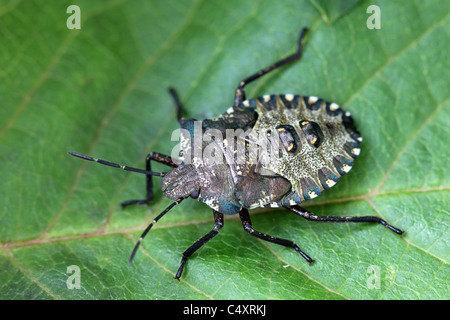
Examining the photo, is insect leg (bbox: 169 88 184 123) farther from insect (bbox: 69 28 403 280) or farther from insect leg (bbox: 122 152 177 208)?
insect leg (bbox: 122 152 177 208)

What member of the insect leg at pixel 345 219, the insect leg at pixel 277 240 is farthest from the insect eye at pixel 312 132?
the insect leg at pixel 277 240

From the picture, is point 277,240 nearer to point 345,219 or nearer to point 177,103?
point 345,219

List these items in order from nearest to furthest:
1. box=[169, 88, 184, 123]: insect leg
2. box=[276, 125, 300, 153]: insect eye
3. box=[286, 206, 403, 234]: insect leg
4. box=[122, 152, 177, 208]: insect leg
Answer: box=[286, 206, 403, 234]: insect leg → box=[276, 125, 300, 153]: insect eye → box=[122, 152, 177, 208]: insect leg → box=[169, 88, 184, 123]: insect leg

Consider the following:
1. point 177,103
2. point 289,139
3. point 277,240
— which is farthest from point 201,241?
point 177,103

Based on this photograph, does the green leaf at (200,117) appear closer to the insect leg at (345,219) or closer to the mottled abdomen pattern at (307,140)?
the insect leg at (345,219)

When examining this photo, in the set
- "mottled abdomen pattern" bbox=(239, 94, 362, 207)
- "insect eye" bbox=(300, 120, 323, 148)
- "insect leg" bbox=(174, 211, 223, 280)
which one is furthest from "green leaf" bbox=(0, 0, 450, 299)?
"insect eye" bbox=(300, 120, 323, 148)

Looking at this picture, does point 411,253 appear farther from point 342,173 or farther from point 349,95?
point 349,95
